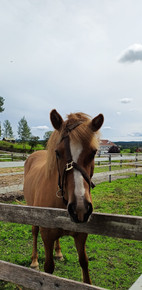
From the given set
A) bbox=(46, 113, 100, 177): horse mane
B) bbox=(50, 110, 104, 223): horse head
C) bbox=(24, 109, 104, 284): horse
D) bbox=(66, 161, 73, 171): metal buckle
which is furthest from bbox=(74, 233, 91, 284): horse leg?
bbox=(66, 161, 73, 171): metal buckle

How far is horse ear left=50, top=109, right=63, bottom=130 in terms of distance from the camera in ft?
7.07

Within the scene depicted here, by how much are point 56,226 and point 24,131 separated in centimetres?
5159

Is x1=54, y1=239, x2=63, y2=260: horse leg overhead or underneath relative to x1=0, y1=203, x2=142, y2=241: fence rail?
underneath

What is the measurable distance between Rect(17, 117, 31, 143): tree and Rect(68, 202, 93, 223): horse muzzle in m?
51.1

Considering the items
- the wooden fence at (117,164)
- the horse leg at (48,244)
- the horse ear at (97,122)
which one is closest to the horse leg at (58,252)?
the horse leg at (48,244)

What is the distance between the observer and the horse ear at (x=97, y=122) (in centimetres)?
210

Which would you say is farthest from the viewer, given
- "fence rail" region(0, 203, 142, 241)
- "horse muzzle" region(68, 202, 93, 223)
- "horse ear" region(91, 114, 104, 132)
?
"horse ear" region(91, 114, 104, 132)

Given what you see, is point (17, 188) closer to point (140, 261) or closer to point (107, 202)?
point (107, 202)

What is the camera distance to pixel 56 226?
1.72m

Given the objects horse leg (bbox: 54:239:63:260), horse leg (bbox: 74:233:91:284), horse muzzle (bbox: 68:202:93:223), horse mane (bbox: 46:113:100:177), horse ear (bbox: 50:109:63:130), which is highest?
horse ear (bbox: 50:109:63:130)

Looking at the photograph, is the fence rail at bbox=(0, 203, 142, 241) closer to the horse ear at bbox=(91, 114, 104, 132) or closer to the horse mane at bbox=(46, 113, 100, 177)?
the horse mane at bbox=(46, 113, 100, 177)

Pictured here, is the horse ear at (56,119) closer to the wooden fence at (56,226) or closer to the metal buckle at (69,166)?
the metal buckle at (69,166)

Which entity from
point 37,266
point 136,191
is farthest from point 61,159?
point 136,191

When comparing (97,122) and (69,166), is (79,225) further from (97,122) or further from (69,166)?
(97,122)
